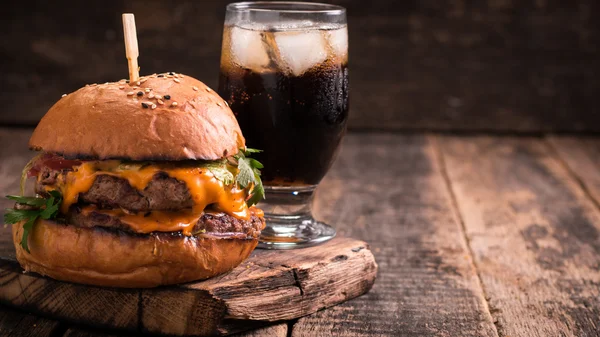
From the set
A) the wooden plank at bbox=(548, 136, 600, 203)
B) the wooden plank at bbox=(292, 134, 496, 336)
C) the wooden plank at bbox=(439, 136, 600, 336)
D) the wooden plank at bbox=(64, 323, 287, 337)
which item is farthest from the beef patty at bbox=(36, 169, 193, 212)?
the wooden plank at bbox=(548, 136, 600, 203)

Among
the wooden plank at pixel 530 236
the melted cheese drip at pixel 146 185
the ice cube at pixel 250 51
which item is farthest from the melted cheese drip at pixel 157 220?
the wooden plank at pixel 530 236

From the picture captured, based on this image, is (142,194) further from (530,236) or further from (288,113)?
(530,236)

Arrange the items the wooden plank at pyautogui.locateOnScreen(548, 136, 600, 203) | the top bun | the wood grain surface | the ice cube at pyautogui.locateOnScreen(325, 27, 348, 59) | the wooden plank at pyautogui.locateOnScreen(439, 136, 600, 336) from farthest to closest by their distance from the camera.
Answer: the wood grain surface < the wooden plank at pyautogui.locateOnScreen(548, 136, 600, 203) < the ice cube at pyautogui.locateOnScreen(325, 27, 348, 59) < the wooden plank at pyautogui.locateOnScreen(439, 136, 600, 336) < the top bun

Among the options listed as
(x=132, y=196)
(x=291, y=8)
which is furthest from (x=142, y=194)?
(x=291, y=8)

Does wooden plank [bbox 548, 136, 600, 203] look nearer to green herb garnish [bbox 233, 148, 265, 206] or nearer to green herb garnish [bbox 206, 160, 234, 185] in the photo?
green herb garnish [bbox 233, 148, 265, 206]

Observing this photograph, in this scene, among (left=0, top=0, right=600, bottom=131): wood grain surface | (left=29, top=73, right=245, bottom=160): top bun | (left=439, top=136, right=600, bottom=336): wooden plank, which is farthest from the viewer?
(left=0, top=0, right=600, bottom=131): wood grain surface

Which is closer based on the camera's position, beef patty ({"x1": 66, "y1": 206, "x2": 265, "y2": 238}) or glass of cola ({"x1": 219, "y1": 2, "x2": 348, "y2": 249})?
beef patty ({"x1": 66, "y1": 206, "x2": 265, "y2": 238})

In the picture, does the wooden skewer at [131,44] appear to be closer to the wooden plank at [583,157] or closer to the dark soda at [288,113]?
the dark soda at [288,113]
